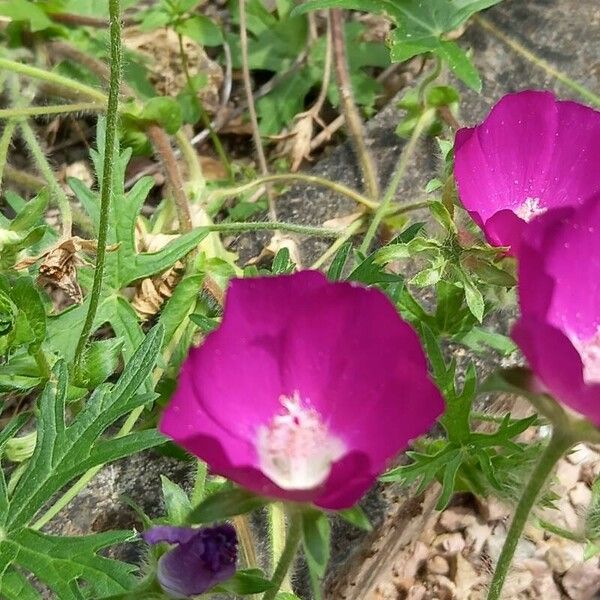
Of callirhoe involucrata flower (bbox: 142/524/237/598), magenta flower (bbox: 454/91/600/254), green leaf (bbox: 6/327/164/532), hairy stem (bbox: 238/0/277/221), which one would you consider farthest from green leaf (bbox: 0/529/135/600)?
hairy stem (bbox: 238/0/277/221)

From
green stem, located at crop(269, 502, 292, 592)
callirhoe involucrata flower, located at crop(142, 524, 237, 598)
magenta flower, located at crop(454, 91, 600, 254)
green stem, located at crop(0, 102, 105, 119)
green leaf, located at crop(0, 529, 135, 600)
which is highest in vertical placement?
magenta flower, located at crop(454, 91, 600, 254)

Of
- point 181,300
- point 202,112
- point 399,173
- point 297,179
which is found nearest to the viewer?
point 181,300

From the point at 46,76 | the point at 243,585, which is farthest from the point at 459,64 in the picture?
the point at 243,585

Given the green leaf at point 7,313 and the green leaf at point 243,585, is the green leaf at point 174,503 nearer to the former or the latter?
the green leaf at point 243,585

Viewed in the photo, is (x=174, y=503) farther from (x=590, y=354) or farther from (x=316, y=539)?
(x=590, y=354)

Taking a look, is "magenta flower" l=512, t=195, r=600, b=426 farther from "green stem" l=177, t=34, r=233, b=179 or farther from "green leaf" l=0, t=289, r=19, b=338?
"green stem" l=177, t=34, r=233, b=179

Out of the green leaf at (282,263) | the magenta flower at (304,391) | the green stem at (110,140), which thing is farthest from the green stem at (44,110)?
the magenta flower at (304,391)
